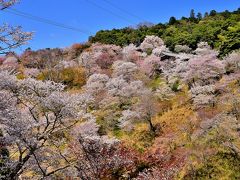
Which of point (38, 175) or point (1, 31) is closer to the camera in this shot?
point (1, 31)

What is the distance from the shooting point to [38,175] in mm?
20141

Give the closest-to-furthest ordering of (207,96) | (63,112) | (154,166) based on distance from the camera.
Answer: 1. (63,112)
2. (154,166)
3. (207,96)

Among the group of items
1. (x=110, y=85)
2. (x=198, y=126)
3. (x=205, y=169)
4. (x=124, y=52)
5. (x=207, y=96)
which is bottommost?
(x=205, y=169)

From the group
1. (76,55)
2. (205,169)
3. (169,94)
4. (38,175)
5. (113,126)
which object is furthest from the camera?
(76,55)

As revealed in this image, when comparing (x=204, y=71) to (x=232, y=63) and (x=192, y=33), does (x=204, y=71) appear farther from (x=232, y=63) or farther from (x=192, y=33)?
(x=192, y=33)

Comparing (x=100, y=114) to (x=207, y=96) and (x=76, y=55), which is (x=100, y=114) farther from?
(x=76, y=55)

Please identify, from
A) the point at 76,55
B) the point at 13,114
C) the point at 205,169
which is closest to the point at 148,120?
the point at 205,169

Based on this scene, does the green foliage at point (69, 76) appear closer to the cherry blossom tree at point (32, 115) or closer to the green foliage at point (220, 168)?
the green foliage at point (220, 168)

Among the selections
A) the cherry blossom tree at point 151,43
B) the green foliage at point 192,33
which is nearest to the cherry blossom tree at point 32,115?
the green foliage at point 192,33

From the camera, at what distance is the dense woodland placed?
1772 cm

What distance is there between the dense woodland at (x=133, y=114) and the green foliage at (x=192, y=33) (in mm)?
245

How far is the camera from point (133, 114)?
1628 inches

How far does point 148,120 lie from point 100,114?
6847 millimetres

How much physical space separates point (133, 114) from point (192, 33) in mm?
31560
